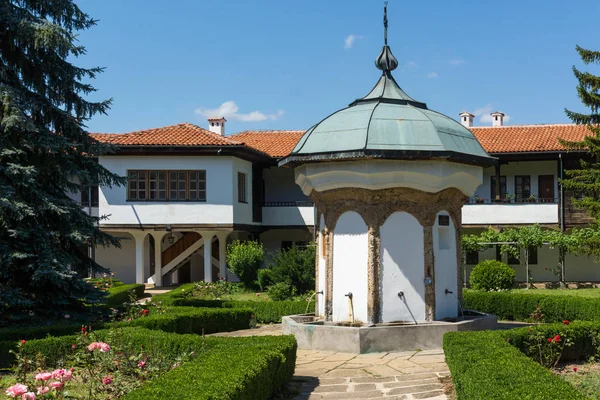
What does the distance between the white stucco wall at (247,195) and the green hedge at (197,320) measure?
10.2 m

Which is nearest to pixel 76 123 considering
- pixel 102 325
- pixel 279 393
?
pixel 102 325

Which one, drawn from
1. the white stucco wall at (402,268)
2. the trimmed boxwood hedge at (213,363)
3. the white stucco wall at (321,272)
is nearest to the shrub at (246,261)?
the white stucco wall at (321,272)

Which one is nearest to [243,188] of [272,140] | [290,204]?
[290,204]

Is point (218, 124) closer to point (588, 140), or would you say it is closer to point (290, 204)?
point (290, 204)

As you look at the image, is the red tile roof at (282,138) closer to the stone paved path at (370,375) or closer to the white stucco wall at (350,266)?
the white stucco wall at (350,266)

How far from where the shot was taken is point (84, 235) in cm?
1323

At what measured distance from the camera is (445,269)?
1245 cm

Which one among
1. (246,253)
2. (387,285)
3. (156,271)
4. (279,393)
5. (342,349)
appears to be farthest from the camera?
(156,271)

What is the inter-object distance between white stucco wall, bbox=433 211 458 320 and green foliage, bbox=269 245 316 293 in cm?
917

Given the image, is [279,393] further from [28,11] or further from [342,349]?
[28,11]

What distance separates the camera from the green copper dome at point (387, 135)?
11500 millimetres

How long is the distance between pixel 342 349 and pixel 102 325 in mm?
4084

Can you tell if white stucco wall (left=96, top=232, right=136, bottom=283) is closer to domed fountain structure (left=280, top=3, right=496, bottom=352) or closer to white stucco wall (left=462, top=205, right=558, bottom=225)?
Answer: white stucco wall (left=462, top=205, right=558, bottom=225)

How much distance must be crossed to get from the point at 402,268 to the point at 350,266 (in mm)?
934
